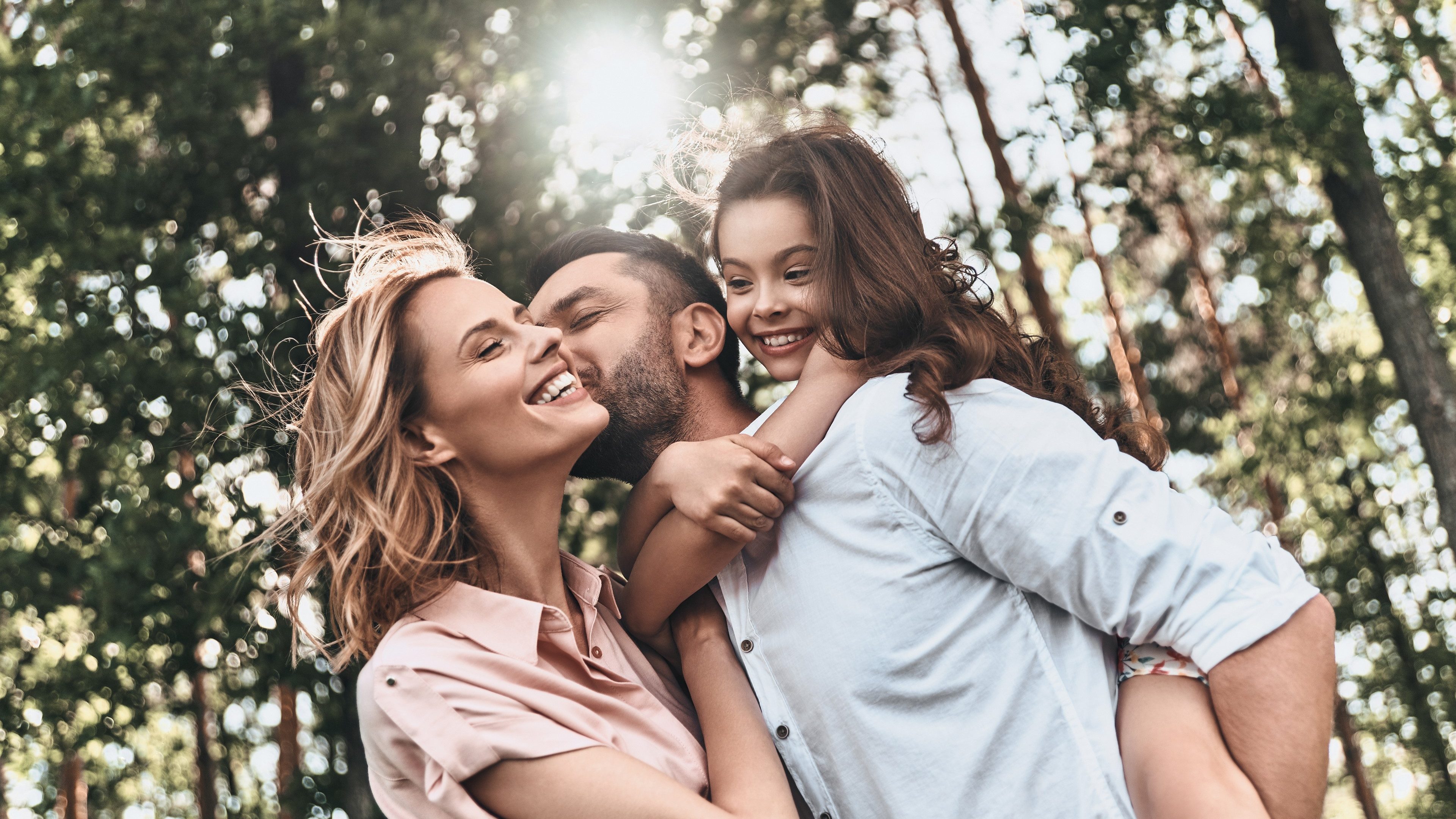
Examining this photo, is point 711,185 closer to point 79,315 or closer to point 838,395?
point 838,395

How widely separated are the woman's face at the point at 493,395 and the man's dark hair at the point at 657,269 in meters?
0.66

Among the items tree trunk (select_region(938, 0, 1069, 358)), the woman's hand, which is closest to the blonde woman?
the woman's hand

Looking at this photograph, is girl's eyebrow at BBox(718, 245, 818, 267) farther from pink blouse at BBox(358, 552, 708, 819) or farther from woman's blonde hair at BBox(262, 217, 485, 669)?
pink blouse at BBox(358, 552, 708, 819)

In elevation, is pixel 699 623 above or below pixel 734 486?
below

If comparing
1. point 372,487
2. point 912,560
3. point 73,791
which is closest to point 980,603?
point 912,560

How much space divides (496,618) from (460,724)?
0.31 meters

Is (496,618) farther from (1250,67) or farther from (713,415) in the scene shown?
(1250,67)

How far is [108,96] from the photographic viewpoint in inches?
231

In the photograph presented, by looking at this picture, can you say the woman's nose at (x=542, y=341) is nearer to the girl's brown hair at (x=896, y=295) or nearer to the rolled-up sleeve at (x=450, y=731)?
the girl's brown hair at (x=896, y=295)

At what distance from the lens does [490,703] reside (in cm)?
200

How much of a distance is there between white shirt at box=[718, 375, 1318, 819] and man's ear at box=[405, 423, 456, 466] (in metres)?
0.78

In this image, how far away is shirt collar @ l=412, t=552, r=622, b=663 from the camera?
219 cm

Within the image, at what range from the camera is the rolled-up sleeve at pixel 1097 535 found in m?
1.94

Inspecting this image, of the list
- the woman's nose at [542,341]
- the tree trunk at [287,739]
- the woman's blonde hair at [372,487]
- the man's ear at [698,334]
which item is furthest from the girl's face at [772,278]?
the tree trunk at [287,739]
